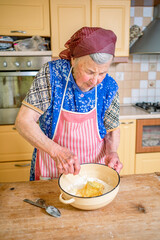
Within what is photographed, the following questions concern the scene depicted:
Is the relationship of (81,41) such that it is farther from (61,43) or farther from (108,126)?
(61,43)

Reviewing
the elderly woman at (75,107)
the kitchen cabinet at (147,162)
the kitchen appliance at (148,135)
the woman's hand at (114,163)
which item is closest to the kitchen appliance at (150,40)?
the kitchen appliance at (148,135)

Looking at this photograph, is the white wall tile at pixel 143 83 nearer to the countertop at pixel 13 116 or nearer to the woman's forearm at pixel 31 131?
the countertop at pixel 13 116

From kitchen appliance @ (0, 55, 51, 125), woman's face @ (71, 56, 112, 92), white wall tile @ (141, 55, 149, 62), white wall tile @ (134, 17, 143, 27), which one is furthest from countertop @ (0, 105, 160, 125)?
woman's face @ (71, 56, 112, 92)

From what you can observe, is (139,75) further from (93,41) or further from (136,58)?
(93,41)

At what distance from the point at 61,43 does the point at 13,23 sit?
463 mm

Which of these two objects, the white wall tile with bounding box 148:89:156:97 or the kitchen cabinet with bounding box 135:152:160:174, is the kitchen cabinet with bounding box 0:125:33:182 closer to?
the kitchen cabinet with bounding box 135:152:160:174

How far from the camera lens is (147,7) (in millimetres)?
2383

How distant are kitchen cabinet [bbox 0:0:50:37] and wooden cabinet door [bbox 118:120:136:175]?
46.1 inches

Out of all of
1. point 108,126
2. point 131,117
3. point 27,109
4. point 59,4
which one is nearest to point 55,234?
point 27,109

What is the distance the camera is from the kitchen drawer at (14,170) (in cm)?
212

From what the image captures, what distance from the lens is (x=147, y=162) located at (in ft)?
7.23

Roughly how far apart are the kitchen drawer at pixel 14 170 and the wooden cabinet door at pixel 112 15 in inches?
60.4

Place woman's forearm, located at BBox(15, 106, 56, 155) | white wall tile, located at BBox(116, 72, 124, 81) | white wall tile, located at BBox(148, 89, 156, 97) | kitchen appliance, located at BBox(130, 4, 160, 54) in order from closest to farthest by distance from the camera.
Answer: woman's forearm, located at BBox(15, 106, 56, 155), kitchen appliance, located at BBox(130, 4, 160, 54), white wall tile, located at BBox(116, 72, 124, 81), white wall tile, located at BBox(148, 89, 156, 97)

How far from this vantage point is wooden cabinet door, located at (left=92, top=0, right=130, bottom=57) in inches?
79.1
